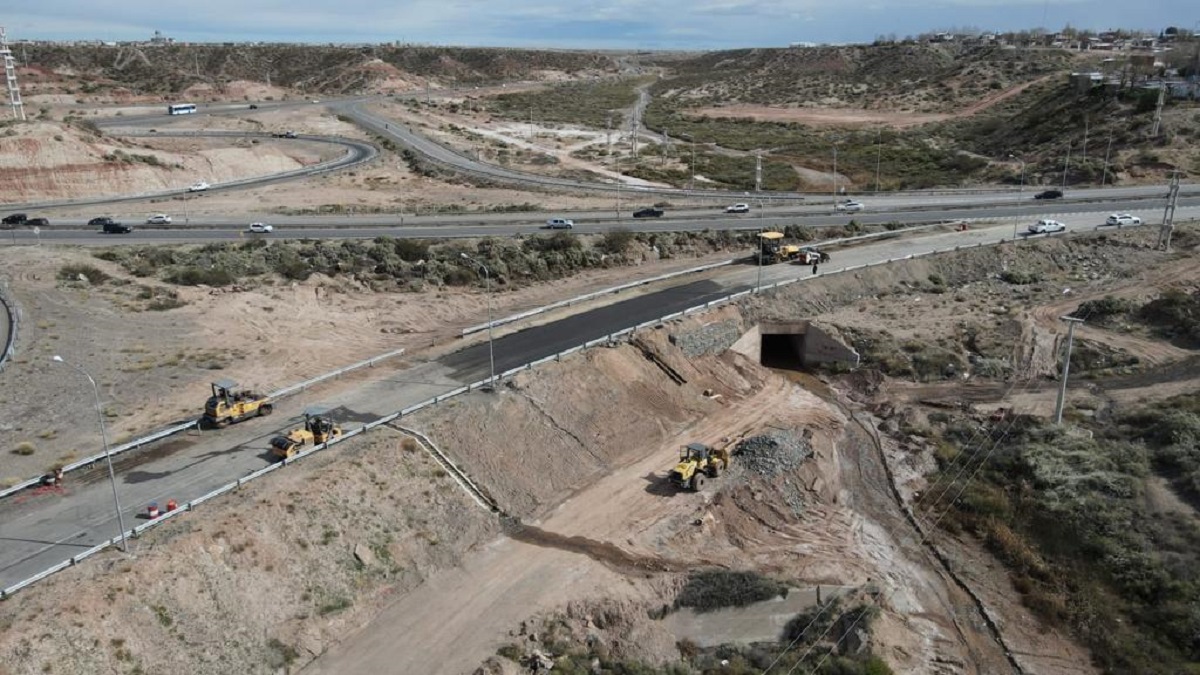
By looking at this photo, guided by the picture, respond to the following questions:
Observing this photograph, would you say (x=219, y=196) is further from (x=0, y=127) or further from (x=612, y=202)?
(x=612, y=202)

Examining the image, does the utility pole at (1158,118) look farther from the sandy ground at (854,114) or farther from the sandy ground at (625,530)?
the sandy ground at (625,530)

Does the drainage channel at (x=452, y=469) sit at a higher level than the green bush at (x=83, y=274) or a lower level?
lower

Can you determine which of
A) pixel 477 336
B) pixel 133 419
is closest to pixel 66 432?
pixel 133 419

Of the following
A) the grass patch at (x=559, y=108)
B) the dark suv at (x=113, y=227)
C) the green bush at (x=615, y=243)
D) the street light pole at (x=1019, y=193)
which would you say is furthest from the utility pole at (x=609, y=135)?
the dark suv at (x=113, y=227)

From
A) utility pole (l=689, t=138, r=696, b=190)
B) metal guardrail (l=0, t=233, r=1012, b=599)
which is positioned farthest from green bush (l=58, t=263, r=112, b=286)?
utility pole (l=689, t=138, r=696, b=190)

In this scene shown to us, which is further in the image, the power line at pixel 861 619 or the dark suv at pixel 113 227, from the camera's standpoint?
the dark suv at pixel 113 227

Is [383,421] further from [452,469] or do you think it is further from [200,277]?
[200,277]
